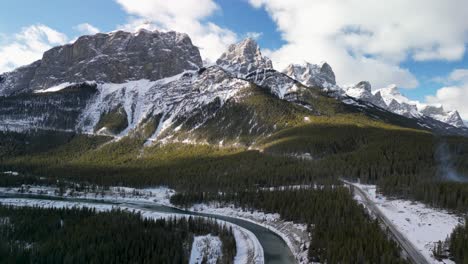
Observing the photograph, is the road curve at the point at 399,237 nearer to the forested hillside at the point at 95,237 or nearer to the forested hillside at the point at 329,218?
the forested hillside at the point at 329,218

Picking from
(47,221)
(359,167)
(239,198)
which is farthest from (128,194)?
(359,167)

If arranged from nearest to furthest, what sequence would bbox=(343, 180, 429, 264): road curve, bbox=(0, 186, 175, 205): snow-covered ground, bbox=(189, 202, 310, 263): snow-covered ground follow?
bbox=(343, 180, 429, 264): road curve, bbox=(189, 202, 310, 263): snow-covered ground, bbox=(0, 186, 175, 205): snow-covered ground

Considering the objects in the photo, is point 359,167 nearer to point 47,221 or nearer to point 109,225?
point 109,225

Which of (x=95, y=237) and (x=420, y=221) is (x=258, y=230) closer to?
(x=420, y=221)

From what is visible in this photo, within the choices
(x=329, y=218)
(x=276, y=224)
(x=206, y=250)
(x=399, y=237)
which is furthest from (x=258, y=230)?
(x=399, y=237)

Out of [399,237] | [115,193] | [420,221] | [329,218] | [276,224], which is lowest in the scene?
[276,224]

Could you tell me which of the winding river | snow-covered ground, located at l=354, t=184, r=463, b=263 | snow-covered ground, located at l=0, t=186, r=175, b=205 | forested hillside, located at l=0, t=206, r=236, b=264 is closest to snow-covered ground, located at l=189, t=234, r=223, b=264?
forested hillside, located at l=0, t=206, r=236, b=264

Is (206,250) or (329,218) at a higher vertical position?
(329,218)

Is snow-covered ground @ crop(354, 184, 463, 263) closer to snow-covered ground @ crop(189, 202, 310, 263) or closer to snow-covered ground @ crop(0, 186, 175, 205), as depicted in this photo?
snow-covered ground @ crop(189, 202, 310, 263)
